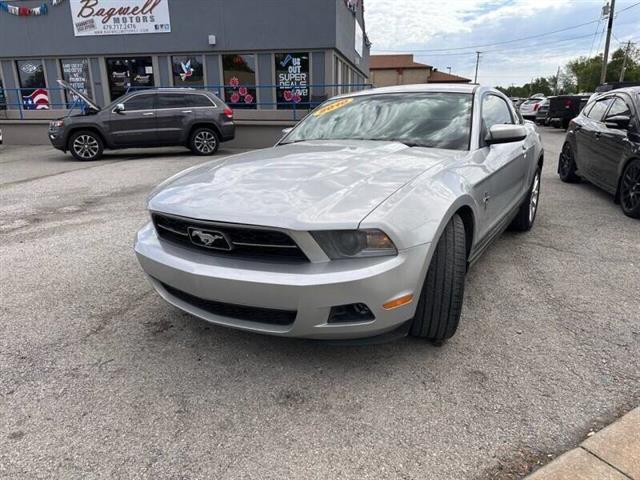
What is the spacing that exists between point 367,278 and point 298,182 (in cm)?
72

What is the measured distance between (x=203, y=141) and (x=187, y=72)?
18.0ft

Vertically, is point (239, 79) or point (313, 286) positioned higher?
point (239, 79)

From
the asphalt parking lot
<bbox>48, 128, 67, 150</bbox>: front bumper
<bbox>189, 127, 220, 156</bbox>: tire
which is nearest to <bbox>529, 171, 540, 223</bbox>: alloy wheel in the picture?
the asphalt parking lot

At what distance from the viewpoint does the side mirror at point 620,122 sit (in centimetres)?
600

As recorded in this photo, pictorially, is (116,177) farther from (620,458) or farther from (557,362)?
(620,458)

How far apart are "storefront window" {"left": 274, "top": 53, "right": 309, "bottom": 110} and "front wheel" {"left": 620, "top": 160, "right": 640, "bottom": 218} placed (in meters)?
11.8

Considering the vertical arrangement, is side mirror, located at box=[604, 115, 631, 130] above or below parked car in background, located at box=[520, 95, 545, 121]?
above

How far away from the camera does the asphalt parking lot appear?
2012 mm

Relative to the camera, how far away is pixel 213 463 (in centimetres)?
198

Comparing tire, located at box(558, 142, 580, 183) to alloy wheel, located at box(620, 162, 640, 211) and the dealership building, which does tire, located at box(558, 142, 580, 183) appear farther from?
the dealership building

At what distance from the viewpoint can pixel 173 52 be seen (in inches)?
651

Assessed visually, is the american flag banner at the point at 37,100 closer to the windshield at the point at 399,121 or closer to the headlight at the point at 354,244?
the windshield at the point at 399,121

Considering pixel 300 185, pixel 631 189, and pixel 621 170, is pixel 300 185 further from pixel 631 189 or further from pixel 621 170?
pixel 621 170

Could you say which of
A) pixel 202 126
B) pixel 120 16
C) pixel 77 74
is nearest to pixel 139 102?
pixel 202 126
